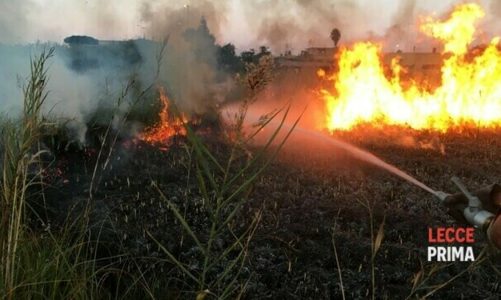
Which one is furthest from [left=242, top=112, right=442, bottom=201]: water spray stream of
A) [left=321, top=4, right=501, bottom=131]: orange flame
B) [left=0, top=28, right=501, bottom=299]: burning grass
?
[left=321, top=4, right=501, bottom=131]: orange flame

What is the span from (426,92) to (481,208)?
652 inches

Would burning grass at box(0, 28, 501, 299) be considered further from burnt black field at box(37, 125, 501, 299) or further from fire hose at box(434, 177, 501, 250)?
fire hose at box(434, 177, 501, 250)

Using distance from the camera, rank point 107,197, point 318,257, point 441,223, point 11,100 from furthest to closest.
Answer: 1. point 11,100
2. point 107,197
3. point 441,223
4. point 318,257

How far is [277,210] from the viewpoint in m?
6.76

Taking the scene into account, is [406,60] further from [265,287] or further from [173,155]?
[265,287]

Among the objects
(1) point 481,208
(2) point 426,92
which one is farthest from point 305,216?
(2) point 426,92

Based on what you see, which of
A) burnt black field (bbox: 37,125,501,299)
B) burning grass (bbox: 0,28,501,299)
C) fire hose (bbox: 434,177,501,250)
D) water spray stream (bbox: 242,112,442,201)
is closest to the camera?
fire hose (bbox: 434,177,501,250)

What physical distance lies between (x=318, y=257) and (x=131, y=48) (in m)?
10.0

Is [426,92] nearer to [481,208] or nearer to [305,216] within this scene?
[305,216]

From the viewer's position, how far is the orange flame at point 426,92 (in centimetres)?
1609

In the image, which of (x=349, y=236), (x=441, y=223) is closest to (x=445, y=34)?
(x=441, y=223)

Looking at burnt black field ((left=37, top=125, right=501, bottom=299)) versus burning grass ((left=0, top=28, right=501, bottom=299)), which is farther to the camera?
burnt black field ((left=37, top=125, right=501, bottom=299))

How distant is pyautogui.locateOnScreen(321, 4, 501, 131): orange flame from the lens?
1609 centimetres

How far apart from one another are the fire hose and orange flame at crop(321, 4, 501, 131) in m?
13.6
